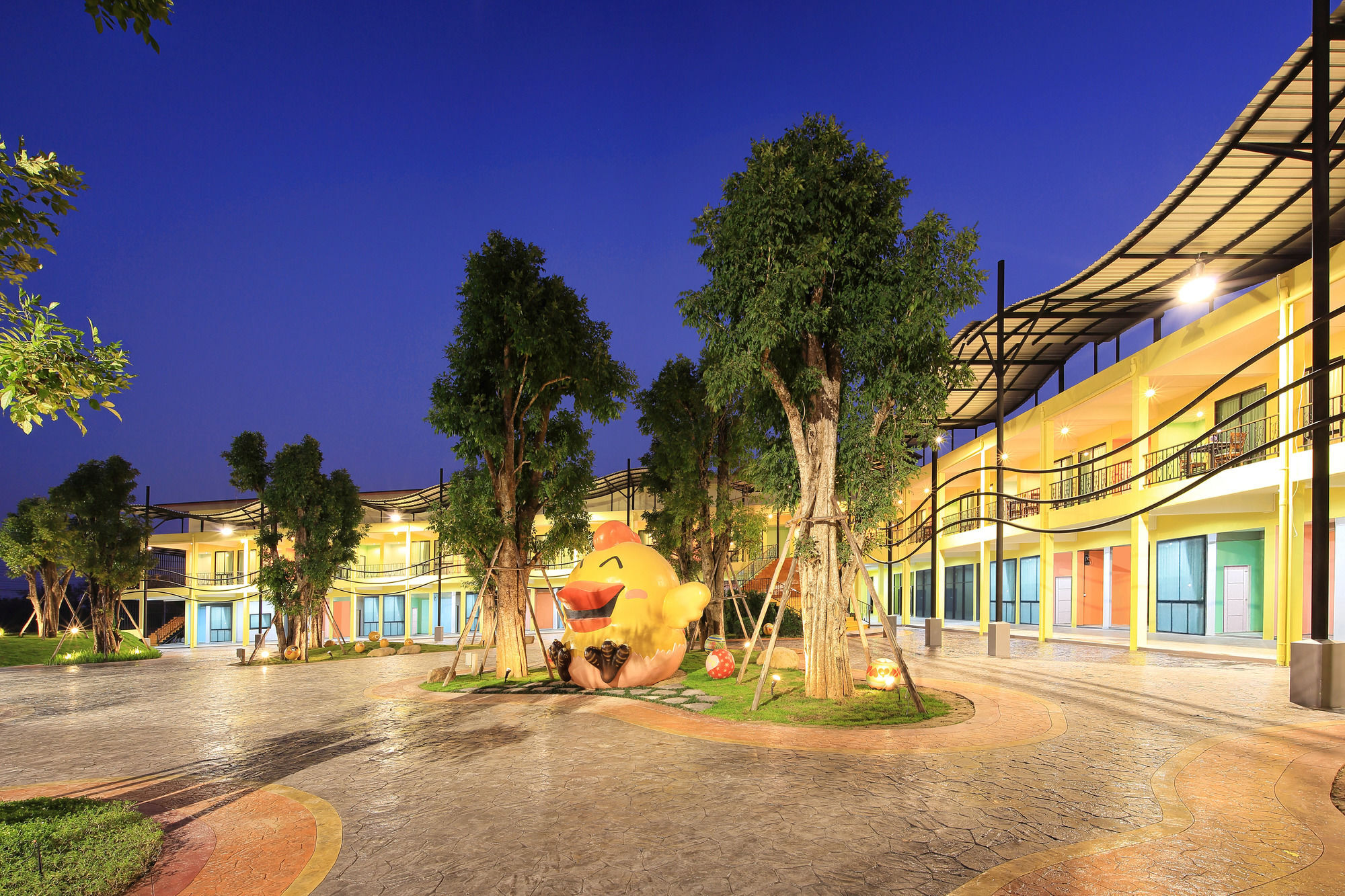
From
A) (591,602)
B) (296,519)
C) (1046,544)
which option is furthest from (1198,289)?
(296,519)

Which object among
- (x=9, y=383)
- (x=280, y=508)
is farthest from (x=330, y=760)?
(x=280, y=508)

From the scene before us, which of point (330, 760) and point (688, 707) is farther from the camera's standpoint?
point (688, 707)

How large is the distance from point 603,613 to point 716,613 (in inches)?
374

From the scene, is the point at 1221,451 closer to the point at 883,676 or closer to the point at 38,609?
the point at 883,676

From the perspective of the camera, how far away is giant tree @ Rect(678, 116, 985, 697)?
11375mm

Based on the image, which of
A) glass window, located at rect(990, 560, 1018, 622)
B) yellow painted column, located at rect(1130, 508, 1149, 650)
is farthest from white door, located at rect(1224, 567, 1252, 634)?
glass window, located at rect(990, 560, 1018, 622)

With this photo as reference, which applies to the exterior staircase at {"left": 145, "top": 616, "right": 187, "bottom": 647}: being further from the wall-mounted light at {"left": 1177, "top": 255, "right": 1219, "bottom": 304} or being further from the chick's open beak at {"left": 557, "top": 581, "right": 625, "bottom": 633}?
the wall-mounted light at {"left": 1177, "top": 255, "right": 1219, "bottom": 304}

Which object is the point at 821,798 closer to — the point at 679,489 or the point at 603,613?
the point at 603,613

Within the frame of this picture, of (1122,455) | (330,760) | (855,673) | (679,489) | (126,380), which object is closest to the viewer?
(126,380)

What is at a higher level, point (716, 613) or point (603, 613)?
point (603, 613)

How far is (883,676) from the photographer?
12180 mm

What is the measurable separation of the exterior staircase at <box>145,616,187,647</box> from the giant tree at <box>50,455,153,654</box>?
16.0 m

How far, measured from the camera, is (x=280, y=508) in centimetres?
2311

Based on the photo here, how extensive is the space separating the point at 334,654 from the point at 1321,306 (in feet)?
88.8
